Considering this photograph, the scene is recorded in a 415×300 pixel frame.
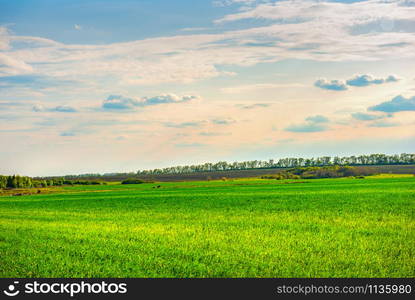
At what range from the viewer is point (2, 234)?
2247cm

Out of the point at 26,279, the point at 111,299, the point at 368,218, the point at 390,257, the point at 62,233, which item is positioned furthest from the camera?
the point at 368,218

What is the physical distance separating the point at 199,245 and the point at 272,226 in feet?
21.9

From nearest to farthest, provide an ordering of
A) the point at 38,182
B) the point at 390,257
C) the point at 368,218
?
the point at 390,257, the point at 368,218, the point at 38,182

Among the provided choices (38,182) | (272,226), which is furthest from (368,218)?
(38,182)

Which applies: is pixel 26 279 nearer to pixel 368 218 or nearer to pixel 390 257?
pixel 390 257
